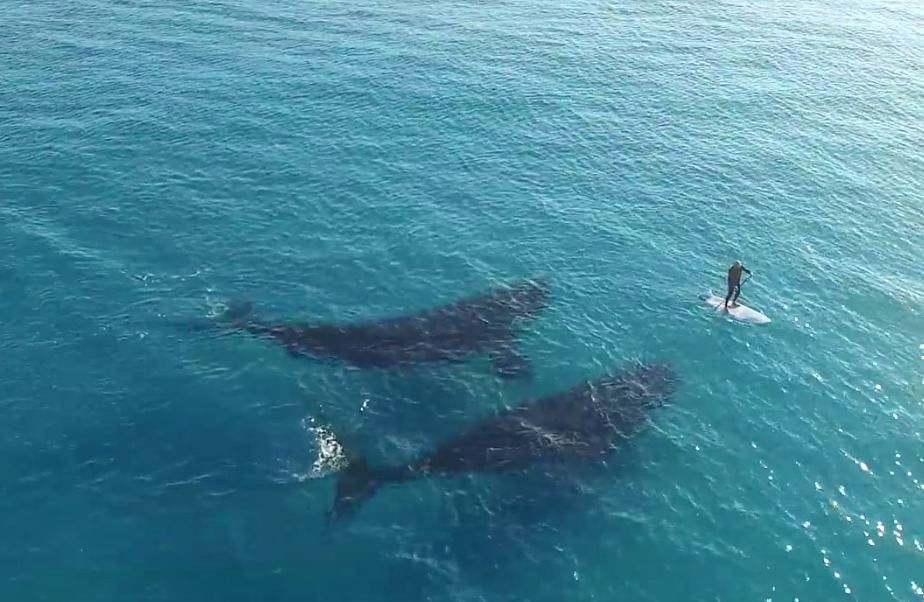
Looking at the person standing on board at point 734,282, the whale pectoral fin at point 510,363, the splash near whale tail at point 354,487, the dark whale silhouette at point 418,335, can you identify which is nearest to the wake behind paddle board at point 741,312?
the person standing on board at point 734,282

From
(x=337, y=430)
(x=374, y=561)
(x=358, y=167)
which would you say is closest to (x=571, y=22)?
(x=358, y=167)

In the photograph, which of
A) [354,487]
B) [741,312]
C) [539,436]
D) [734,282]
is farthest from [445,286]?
[741,312]

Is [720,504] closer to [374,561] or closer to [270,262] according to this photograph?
[374,561]

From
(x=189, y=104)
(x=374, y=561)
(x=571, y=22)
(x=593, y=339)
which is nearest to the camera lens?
(x=374, y=561)

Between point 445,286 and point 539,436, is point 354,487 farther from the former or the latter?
point 445,286

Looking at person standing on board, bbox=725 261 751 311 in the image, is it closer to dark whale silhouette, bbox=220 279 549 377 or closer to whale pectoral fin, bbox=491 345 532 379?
dark whale silhouette, bbox=220 279 549 377

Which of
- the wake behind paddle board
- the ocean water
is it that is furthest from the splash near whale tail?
the wake behind paddle board
